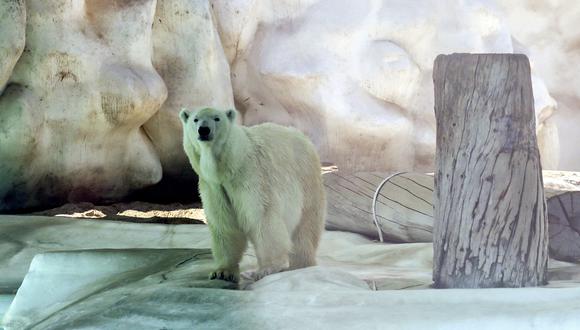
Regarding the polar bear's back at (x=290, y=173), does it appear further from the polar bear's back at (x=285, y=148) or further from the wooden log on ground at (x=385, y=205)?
the wooden log on ground at (x=385, y=205)

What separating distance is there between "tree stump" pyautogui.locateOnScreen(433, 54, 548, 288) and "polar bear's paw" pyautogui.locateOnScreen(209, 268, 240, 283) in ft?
3.29

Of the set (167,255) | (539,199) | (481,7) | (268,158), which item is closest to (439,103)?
(539,199)

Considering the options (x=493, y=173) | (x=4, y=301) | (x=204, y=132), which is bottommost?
(x=4, y=301)

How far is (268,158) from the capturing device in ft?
13.5

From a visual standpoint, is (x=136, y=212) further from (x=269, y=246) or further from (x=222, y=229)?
(x=269, y=246)

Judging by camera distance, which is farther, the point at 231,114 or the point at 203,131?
the point at 231,114

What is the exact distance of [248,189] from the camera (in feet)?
13.1

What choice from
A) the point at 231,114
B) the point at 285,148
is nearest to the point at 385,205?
the point at 285,148

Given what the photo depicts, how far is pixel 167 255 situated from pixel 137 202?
2618 millimetres

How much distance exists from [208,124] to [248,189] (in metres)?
0.36

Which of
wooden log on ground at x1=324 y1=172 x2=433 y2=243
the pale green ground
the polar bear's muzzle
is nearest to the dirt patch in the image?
wooden log on ground at x1=324 y1=172 x2=433 y2=243

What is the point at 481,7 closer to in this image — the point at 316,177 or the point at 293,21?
the point at 293,21

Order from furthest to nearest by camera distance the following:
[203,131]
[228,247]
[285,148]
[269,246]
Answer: [285,148] < [228,247] < [269,246] < [203,131]

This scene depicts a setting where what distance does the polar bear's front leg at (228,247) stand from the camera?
4.10 metres
